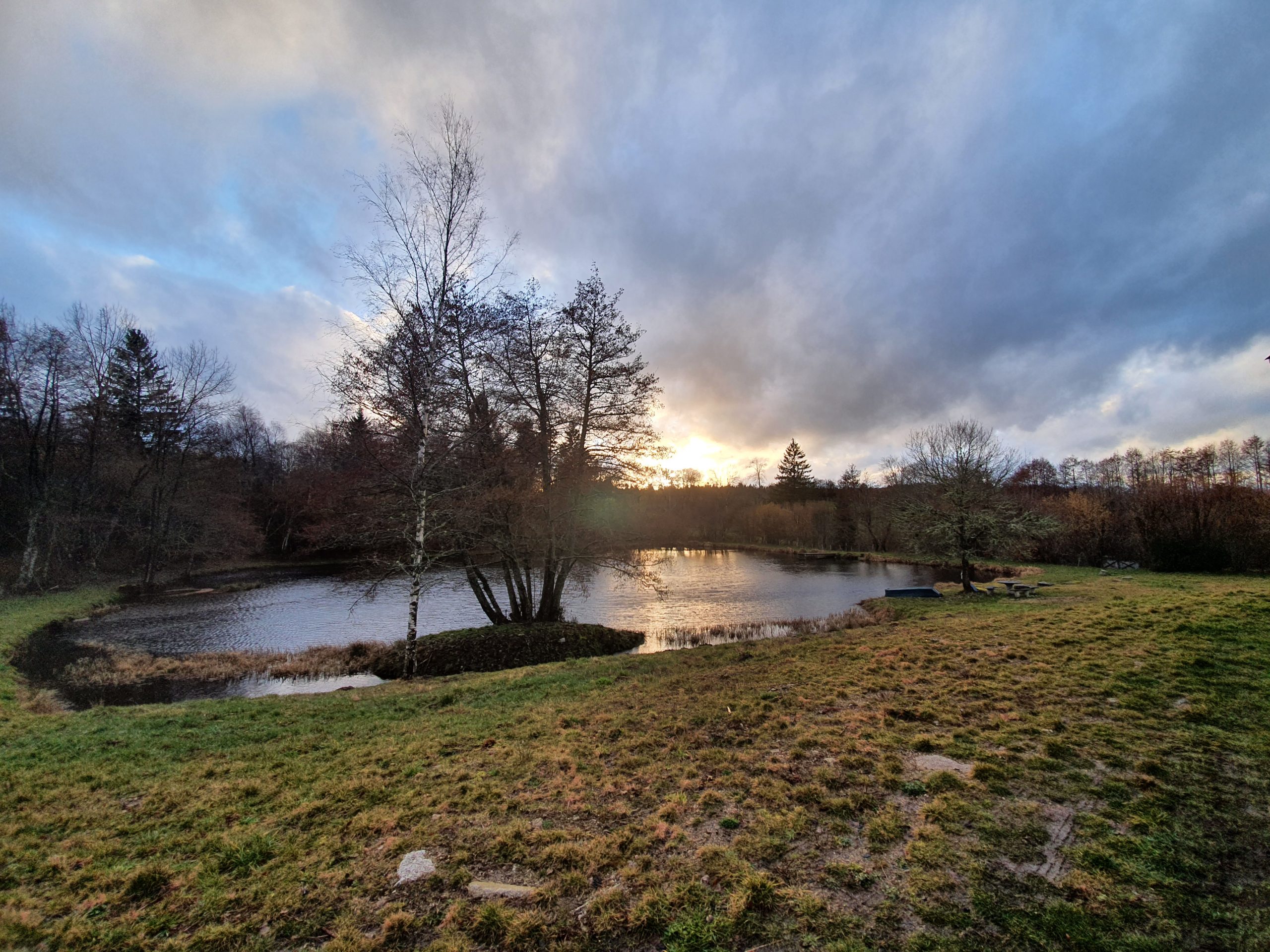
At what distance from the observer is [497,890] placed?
3.13 m

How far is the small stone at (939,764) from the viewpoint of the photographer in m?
4.39

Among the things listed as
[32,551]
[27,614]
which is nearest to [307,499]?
[27,614]

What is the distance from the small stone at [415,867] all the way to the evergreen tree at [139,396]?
37216mm

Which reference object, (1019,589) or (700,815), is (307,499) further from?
(1019,589)

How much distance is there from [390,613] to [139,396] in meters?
28.6

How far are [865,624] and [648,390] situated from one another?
9.88m

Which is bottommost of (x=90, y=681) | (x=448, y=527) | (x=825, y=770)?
(x=90, y=681)

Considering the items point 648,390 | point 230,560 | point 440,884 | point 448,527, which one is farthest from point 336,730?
point 230,560

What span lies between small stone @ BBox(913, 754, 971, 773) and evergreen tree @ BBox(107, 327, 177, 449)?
39783 millimetres

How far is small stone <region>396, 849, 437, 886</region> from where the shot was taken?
10.9 ft

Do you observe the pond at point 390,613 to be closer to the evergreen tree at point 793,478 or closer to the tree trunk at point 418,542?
the tree trunk at point 418,542

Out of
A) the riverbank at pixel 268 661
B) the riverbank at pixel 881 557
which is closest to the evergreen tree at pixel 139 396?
the riverbank at pixel 268 661

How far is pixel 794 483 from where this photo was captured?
6103cm

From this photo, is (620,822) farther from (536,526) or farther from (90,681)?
(90,681)
